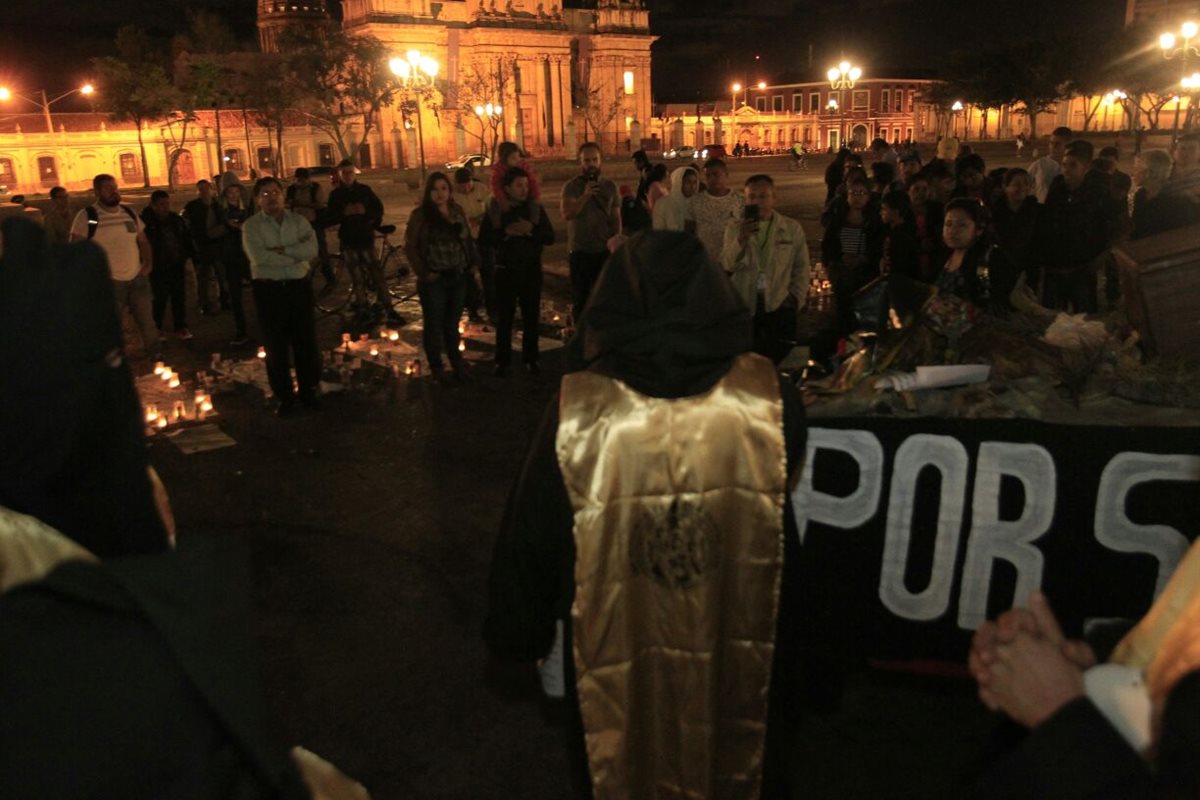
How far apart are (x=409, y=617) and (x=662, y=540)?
256 centimetres

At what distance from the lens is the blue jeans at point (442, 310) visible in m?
8.62

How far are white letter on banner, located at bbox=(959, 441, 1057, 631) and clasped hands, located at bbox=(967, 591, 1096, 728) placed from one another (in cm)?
206

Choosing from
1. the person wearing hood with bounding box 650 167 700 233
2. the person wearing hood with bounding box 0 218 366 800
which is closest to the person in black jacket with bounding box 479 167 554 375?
the person wearing hood with bounding box 650 167 700 233

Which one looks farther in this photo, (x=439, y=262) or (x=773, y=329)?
(x=439, y=262)

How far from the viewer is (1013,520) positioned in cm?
357

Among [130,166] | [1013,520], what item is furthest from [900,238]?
[130,166]

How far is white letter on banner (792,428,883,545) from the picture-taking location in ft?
12.0

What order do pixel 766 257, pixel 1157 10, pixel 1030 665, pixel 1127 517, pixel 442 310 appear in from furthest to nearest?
1. pixel 1157 10
2. pixel 442 310
3. pixel 766 257
4. pixel 1127 517
5. pixel 1030 665

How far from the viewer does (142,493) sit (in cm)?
175

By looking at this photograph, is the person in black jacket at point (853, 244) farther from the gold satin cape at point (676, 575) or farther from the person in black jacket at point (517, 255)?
the gold satin cape at point (676, 575)

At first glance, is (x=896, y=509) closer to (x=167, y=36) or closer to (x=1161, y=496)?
(x=1161, y=496)

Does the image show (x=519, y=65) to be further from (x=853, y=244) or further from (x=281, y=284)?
(x=281, y=284)

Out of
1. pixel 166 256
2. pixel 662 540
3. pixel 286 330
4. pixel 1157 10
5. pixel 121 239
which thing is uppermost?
pixel 1157 10

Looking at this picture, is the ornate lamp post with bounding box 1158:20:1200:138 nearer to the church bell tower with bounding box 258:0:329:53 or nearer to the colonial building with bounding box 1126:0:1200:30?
the colonial building with bounding box 1126:0:1200:30
